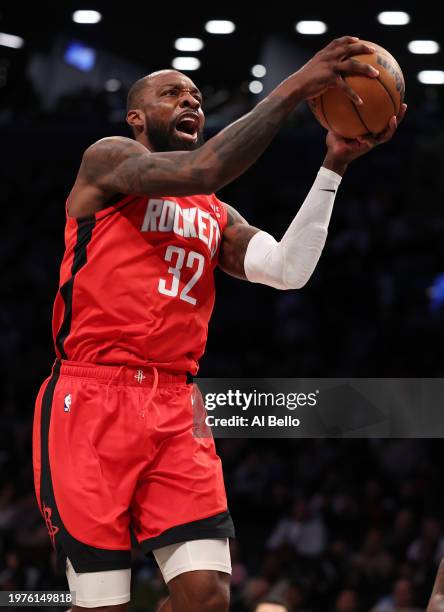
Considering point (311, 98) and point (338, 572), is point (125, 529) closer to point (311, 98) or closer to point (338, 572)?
point (311, 98)

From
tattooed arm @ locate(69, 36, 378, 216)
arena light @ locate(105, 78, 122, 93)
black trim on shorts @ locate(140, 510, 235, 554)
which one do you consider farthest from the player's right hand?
arena light @ locate(105, 78, 122, 93)

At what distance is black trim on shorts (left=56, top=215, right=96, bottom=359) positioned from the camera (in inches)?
123

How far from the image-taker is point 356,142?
3.08 meters

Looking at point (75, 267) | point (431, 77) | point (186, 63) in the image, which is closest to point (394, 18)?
point (431, 77)

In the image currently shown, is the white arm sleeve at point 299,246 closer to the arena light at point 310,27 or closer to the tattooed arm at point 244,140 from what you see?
the tattooed arm at point 244,140

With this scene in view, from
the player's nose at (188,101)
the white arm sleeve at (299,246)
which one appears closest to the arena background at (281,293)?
the white arm sleeve at (299,246)

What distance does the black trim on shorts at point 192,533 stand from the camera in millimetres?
2973

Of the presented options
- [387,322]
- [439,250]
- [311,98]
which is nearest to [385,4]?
[439,250]

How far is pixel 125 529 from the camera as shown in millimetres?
2984

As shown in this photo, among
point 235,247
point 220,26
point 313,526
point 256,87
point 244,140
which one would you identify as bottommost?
point 313,526

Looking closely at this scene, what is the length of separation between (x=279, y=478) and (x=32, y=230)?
4655mm

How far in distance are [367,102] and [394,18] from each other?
857 centimetres

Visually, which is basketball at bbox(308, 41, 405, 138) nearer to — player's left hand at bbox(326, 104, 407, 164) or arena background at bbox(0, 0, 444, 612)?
player's left hand at bbox(326, 104, 407, 164)

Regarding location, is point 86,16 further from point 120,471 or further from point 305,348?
point 120,471
